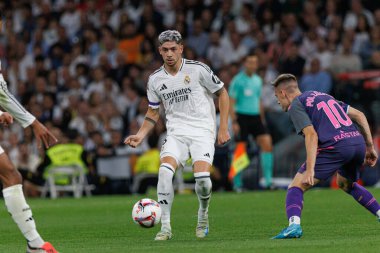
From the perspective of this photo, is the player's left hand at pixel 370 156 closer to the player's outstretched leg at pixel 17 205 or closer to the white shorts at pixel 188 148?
the white shorts at pixel 188 148

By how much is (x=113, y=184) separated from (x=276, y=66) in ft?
15.4

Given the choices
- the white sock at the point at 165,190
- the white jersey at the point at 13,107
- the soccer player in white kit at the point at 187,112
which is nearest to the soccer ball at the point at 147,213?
the white sock at the point at 165,190

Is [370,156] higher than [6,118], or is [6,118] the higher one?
[6,118]

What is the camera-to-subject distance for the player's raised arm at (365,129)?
452 inches

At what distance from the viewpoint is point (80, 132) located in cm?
2509

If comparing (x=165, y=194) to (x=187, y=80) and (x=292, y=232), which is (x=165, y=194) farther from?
(x=292, y=232)

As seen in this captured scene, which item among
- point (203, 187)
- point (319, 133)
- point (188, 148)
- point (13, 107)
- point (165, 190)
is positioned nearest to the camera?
point (13, 107)

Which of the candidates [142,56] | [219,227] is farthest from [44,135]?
[142,56]

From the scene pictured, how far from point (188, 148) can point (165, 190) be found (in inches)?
26.5

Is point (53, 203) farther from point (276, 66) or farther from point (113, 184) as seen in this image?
point (276, 66)

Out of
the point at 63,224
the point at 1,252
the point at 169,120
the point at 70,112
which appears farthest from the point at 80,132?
the point at 1,252

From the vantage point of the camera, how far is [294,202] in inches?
429

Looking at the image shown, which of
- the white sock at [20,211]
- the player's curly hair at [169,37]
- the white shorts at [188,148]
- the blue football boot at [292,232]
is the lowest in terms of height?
the blue football boot at [292,232]

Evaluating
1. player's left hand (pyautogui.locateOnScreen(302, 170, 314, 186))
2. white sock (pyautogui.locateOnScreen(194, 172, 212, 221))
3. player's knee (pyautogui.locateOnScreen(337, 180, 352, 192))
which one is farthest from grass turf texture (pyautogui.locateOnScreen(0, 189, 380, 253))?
player's left hand (pyautogui.locateOnScreen(302, 170, 314, 186))
